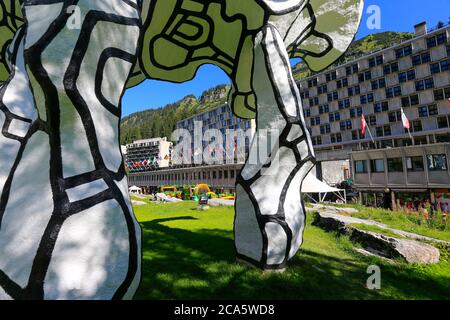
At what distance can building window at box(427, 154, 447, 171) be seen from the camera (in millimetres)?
29273

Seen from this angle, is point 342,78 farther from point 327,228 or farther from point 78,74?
point 78,74

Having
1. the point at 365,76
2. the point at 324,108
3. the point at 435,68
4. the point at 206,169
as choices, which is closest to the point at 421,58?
the point at 435,68

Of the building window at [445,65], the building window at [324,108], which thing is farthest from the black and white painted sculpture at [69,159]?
the building window at [324,108]

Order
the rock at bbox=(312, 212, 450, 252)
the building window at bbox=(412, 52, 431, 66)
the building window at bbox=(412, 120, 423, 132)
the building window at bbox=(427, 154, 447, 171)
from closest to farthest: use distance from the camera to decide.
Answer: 1. the rock at bbox=(312, 212, 450, 252)
2. the building window at bbox=(427, 154, 447, 171)
3. the building window at bbox=(412, 52, 431, 66)
4. the building window at bbox=(412, 120, 423, 132)

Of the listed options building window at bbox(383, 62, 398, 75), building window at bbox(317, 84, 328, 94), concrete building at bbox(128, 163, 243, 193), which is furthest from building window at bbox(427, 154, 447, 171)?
building window at bbox(317, 84, 328, 94)

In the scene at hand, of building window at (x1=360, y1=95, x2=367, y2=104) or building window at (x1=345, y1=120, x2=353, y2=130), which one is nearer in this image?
building window at (x1=360, y1=95, x2=367, y2=104)

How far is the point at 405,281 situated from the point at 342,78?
57050 mm

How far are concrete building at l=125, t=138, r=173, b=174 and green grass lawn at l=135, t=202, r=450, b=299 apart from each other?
86.4 meters

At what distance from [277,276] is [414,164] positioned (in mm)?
32001

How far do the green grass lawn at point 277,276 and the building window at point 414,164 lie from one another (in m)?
27.8

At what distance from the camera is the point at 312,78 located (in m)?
61.6

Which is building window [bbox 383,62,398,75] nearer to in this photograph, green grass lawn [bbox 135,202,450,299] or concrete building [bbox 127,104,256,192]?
concrete building [bbox 127,104,256,192]

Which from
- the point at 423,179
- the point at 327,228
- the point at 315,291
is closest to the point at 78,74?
the point at 315,291

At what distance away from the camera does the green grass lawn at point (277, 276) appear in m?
4.88
